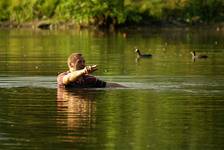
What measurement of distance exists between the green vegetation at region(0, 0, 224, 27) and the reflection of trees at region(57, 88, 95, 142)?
7008 cm

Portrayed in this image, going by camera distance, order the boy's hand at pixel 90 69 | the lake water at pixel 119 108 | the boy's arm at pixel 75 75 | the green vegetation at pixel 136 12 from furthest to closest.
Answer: the green vegetation at pixel 136 12 → the boy's arm at pixel 75 75 → the boy's hand at pixel 90 69 → the lake water at pixel 119 108

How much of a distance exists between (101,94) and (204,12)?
7427cm

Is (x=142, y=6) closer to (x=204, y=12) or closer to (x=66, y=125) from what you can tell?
(x=204, y=12)

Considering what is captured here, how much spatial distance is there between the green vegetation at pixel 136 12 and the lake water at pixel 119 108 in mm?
55667

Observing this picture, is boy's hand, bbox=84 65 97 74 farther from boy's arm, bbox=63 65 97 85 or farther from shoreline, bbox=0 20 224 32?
shoreline, bbox=0 20 224 32

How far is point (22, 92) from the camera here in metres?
29.2

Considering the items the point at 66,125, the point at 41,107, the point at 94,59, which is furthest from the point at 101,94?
the point at 94,59

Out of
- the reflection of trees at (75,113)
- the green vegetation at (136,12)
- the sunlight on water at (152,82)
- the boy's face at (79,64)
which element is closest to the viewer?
the reflection of trees at (75,113)

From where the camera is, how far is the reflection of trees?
20.7m

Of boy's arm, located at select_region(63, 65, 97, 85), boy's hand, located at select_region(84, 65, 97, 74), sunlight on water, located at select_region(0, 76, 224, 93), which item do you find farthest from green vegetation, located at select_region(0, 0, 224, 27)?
boy's hand, located at select_region(84, 65, 97, 74)

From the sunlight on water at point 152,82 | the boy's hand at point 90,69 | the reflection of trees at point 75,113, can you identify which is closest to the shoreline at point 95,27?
the sunlight on water at point 152,82

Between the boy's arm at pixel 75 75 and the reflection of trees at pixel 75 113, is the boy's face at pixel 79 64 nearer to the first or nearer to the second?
the boy's arm at pixel 75 75

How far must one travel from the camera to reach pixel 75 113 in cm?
2398

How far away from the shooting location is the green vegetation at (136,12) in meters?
99.7
